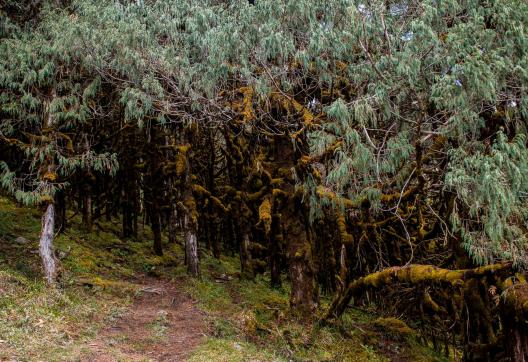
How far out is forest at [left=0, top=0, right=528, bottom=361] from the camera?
7121 mm

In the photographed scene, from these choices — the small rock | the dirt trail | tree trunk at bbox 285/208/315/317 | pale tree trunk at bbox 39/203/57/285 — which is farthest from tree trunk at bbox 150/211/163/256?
tree trunk at bbox 285/208/315/317

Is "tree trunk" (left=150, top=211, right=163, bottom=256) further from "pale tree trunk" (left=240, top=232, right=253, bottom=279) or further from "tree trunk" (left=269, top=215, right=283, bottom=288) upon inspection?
"tree trunk" (left=269, top=215, right=283, bottom=288)

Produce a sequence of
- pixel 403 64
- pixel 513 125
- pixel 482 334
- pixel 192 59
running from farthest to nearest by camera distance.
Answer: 1. pixel 192 59
2. pixel 482 334
3. pixel 513 125
4. pixel 403 64

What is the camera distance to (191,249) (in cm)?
1395

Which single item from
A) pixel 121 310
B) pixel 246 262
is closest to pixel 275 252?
pixel 246 262

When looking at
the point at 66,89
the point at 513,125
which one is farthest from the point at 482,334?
the point at 66,89

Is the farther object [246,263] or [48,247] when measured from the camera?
[246,263]

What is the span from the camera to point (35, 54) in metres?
11.1

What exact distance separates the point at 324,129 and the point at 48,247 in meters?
6.93

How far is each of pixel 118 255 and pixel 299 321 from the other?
7158mm

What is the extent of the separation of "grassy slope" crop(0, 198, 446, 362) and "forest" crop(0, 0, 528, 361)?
216mm

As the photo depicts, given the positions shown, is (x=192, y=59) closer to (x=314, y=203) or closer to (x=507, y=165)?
(x=314, y=203)

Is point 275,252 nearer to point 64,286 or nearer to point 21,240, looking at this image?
point 64,286

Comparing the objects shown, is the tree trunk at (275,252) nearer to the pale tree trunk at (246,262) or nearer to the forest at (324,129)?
the forest at (324,129)
